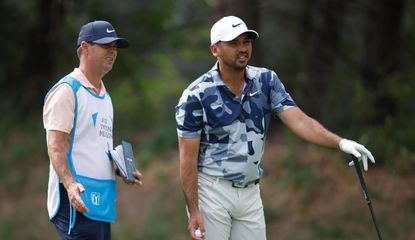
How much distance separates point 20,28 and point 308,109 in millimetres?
6449

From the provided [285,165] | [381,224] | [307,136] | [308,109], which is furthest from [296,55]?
[307,136]

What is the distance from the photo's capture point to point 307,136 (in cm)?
547

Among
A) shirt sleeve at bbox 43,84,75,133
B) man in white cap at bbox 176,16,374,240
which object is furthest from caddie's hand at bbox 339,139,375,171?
shirt sleeve at bbox 43,84,75,133

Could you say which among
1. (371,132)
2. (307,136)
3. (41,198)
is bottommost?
(41,198)

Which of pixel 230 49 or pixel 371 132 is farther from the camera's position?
pixel 371 132

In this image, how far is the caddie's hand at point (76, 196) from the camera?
472 cm

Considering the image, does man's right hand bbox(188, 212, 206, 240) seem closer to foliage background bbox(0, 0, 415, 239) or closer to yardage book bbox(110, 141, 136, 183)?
yardage book bbox(110, 141, 136, 183)

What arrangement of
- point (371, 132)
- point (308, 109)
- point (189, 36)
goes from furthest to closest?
1. point (189, 36)
2. point (308, 109)
3. point (371, 132)

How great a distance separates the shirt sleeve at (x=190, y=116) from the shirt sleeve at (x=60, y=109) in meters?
0.79

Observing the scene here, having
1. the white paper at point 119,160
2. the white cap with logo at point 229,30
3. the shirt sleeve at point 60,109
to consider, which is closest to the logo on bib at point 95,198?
the white paper at point 119,160

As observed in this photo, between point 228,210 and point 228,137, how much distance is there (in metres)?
0.50

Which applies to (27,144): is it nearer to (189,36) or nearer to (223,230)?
(189,36)

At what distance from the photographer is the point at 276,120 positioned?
12906mm

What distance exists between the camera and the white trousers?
5.39m
